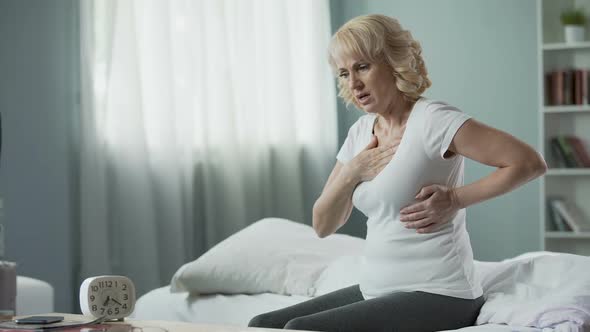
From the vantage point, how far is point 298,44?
4.88 m

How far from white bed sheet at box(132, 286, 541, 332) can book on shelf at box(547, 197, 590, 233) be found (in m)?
2.22

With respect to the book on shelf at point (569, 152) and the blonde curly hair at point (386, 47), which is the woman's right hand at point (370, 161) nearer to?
the blonde curly hair at point (386, 47)

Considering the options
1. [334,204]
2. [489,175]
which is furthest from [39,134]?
[489,175]

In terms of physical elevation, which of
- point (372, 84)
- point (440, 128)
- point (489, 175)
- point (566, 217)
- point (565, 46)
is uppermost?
point (565, 46)

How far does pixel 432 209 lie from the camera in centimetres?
188

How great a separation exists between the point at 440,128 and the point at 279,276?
105 centimetres

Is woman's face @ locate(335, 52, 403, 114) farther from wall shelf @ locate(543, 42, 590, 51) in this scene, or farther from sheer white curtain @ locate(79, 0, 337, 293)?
wall shelf @ locate(543, 42, 590, 51)

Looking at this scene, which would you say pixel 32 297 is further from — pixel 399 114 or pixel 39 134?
pixel 399 114

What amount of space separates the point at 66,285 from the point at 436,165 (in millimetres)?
2232

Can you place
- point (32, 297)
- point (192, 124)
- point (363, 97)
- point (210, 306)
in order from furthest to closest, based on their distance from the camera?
point (192, 124) < point (32, 297) < point (210, 306) < point (363, 97)

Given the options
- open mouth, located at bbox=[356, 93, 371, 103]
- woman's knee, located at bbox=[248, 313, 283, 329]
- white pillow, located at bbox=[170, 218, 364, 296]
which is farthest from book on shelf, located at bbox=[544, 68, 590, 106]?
woman's knee, located at bbox=[248, 313, 283, 329]

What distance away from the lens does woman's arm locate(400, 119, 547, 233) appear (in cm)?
183

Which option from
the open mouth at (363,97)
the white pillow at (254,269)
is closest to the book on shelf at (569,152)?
the white pillow at (254,269)

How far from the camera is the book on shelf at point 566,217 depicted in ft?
14.5
